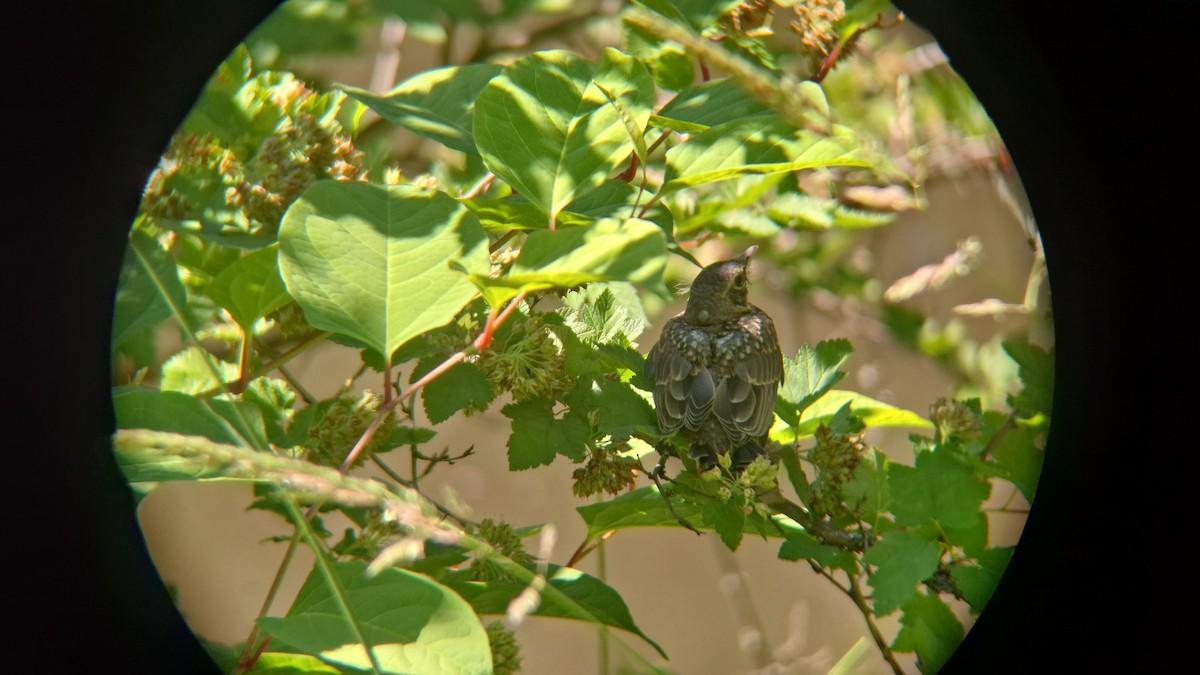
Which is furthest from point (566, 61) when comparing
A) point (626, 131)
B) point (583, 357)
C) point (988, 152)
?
point (988, 152)

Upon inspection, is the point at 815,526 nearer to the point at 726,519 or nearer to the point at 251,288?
A: the point at 726,519

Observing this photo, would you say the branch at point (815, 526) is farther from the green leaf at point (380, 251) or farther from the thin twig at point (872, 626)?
the green leaf at point (380, 251)

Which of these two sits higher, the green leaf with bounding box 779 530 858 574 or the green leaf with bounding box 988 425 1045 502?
the green leaf with bounding box 988 425 1045 502

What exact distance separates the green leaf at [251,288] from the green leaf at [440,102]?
0.38 ft

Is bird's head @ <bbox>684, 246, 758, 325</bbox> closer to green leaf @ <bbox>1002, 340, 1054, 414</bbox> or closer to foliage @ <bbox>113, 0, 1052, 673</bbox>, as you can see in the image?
foliage @ <bbox>113, 0, 1052, 673</bbox>

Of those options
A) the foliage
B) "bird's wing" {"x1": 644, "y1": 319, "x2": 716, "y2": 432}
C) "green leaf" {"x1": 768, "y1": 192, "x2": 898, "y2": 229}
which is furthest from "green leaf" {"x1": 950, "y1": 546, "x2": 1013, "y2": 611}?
"green leaf" {"x1": 768, "y1": 192, "x2": 898, "y2": 229}

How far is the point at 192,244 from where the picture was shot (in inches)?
27.4

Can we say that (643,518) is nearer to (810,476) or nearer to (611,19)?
(810,476)

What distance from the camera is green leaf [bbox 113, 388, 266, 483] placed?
53 centimetres

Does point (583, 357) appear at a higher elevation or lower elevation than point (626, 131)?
lower

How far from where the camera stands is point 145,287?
0.58m

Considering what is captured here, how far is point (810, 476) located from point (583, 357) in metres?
0.22

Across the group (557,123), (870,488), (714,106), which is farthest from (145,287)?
(870,488)

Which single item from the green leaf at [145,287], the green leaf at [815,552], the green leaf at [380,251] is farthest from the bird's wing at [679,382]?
the green leaf at [145,287]
